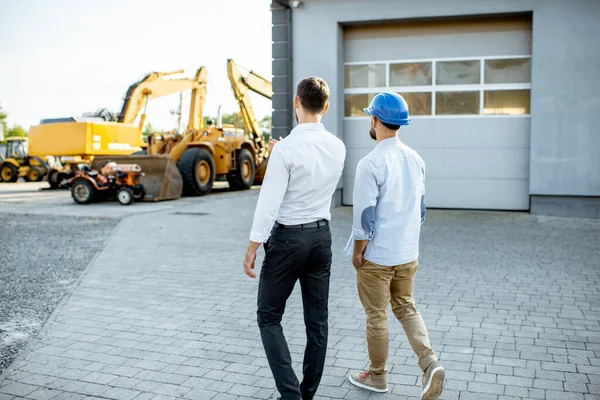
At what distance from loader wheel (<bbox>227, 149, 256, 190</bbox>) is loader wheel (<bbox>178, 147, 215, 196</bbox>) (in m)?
2.02

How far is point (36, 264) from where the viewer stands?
859cm

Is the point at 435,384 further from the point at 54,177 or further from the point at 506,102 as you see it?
the point at 54,177

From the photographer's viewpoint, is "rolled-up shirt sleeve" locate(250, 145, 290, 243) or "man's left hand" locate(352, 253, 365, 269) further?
"man's left hand" locate(352, 253, 365, 269)

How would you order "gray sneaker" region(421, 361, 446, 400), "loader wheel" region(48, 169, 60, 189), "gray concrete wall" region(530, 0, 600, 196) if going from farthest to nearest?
"loader wheel" region(48, 169, 60, 189) → "gray concrete wall" region(530, 0, 600, 196) → "gray sneaker" region(421, 361, 446, 400)

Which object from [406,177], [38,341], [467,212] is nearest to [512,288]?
[406,177]

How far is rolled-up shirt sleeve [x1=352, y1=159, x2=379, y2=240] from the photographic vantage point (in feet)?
12.3

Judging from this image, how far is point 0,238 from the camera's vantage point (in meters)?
11.0

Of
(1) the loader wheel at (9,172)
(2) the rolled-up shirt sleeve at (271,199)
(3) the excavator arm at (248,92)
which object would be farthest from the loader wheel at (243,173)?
(2) the rolled-up shirt sleeve at (271,199)

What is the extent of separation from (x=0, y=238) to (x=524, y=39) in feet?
33.4

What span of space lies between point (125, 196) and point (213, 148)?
512cm

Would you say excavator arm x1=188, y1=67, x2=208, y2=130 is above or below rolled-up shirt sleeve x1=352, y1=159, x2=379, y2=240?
above

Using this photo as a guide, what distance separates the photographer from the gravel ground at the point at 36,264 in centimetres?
566

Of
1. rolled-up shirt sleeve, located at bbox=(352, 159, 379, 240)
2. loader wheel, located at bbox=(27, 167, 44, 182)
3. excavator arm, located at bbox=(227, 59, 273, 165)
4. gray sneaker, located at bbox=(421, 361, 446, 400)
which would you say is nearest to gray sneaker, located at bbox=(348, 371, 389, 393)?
gray sneaker, located at bbox=(421, 361, 446, 400)

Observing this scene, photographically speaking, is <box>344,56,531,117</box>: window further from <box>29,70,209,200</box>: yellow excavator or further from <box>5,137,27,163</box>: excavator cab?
<box>5,137,27,163</box>: excavator cab
